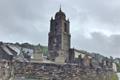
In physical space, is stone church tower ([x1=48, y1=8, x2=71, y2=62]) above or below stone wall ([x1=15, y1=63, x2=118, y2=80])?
above

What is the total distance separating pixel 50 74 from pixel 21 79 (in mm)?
1469

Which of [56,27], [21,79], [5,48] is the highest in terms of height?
[56,27]

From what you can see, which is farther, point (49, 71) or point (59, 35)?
point (59, 35)

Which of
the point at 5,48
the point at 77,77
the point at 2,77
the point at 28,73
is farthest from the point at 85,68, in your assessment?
the point at 5,48

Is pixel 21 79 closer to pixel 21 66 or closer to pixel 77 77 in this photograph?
pixel 21 66

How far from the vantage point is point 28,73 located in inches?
421

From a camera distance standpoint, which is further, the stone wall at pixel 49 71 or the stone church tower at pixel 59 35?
the stone church tower at pixel 59 35

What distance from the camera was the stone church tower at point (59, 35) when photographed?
57.0m

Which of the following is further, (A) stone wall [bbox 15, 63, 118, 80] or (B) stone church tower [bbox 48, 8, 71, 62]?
(B) stone church tower [bbox 48, 8, 71, 62]

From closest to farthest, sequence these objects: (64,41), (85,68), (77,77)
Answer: (77,77) < (85,68) < (64,41)

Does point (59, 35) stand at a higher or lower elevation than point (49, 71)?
higher

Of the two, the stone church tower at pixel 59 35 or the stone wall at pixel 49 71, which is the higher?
the stone church tower at pixel 59 35

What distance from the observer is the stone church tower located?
57.0 m

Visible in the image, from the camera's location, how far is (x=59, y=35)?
57.3 metres
